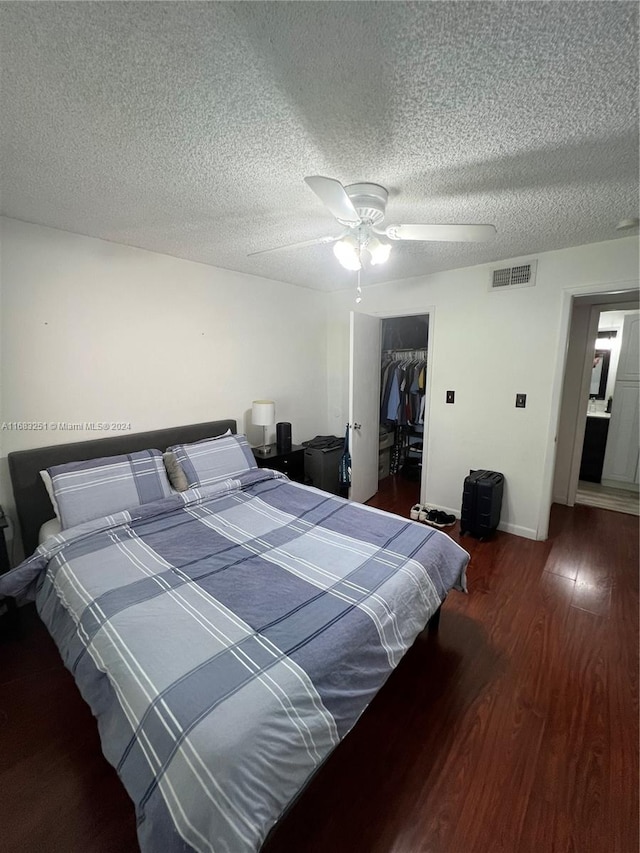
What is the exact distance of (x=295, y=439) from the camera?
3.95 metres

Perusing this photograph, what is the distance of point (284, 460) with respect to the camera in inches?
131

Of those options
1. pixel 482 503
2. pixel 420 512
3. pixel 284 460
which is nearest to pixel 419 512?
pixel 420 512

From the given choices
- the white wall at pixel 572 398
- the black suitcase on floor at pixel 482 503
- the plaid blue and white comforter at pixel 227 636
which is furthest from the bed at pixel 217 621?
the white wall at pixel 572 398

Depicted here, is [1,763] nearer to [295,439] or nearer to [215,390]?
[215,390]

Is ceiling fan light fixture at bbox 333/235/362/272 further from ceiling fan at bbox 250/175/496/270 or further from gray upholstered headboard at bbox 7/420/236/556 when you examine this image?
gray upholstered headboard at bbox 7/420/236/556

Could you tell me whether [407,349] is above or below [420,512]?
above

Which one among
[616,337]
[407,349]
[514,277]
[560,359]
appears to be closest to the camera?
[560,359]

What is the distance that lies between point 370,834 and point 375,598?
0.72 metres

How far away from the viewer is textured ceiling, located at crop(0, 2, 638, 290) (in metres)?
0.87

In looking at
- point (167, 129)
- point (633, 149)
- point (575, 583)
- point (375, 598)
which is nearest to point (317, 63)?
point (167, 129)

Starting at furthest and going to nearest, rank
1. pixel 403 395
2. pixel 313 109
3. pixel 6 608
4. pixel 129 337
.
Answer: pixel 403 395 < pixel 129 337 < pixel 6 608 < pixel 313 109

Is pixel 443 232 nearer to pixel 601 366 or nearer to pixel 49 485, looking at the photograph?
pixel 49 485

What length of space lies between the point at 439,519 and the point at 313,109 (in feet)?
10.3

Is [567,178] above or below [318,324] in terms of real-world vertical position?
above
